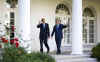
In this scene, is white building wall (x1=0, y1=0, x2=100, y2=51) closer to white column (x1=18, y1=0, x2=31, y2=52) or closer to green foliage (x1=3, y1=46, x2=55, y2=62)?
white column (x1=18, y1=0, x2=31, y2=52)

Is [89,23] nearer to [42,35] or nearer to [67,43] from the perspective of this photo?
[67,43]

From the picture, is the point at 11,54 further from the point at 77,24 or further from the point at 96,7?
the point at 96,7

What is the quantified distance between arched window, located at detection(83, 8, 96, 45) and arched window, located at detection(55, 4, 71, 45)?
1358 millimetres

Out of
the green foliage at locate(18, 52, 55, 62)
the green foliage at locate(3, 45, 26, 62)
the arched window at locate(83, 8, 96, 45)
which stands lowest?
the green foliage at locate(18, 52, 55, 62)

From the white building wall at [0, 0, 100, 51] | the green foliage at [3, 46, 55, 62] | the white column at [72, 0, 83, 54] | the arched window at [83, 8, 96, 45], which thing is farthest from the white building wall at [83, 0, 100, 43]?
the green foliage at [3, 46, 55, 62]

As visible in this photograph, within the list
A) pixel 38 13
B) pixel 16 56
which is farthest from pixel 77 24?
pixel 16 56

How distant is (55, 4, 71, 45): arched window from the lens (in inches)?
576

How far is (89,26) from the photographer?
1572cm

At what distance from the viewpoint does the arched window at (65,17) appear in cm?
1462

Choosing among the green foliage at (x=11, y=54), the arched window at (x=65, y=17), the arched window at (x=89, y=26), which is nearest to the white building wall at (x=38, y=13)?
the arched window at (x=65, y=17)

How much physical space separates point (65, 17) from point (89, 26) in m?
2.13

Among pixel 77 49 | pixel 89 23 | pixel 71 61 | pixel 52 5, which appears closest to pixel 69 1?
pixel 52 5

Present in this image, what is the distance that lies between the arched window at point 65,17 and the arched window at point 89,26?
1.36 meters

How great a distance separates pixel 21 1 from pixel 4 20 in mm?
3114
